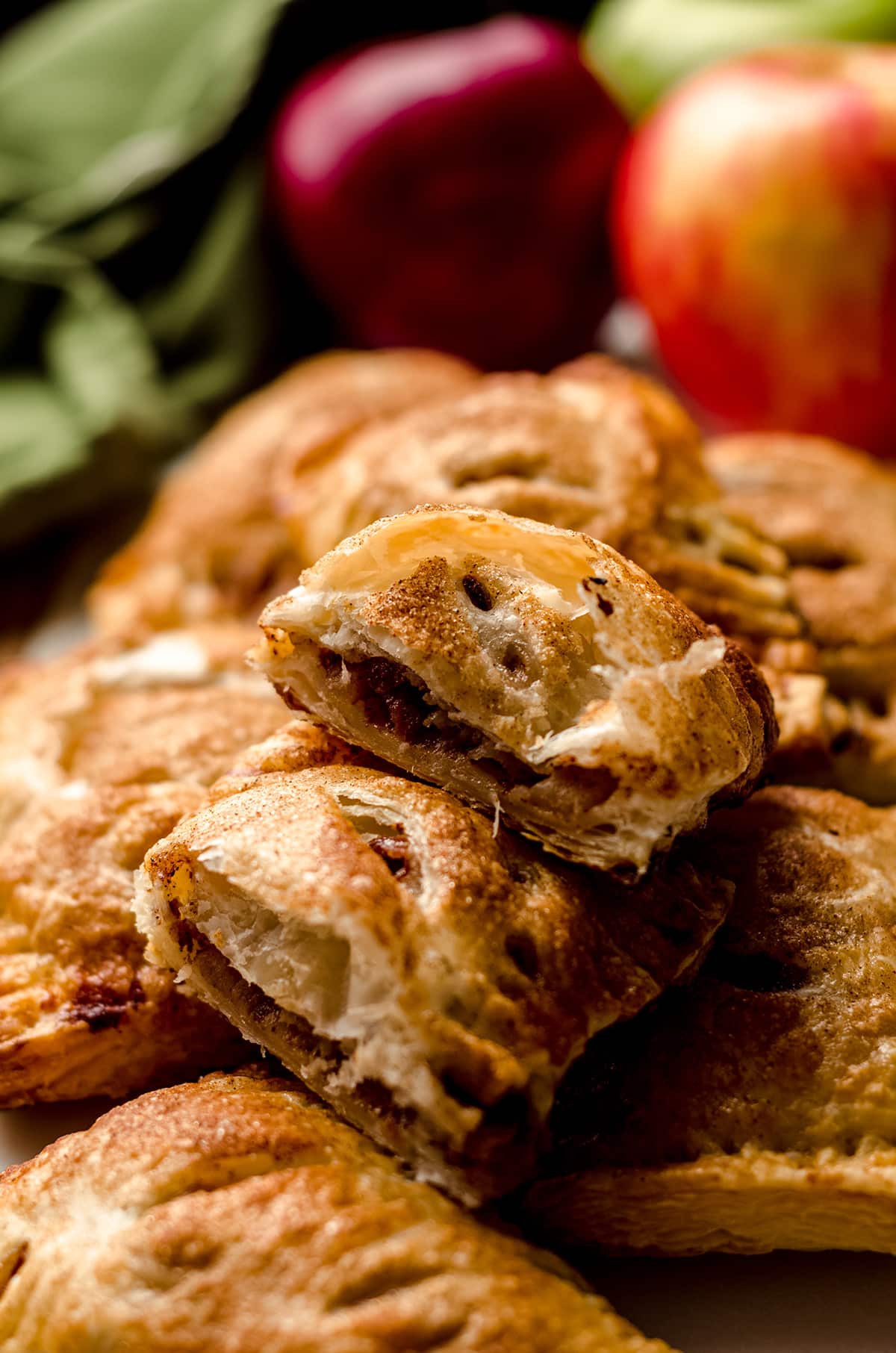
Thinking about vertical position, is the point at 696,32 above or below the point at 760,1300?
above

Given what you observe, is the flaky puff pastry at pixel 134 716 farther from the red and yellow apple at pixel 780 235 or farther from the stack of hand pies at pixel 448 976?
the red and yellow apple at pixel 780 235

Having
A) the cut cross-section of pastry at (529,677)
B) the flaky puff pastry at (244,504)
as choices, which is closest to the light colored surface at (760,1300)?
the cut cross-section of pastry at (529,677)

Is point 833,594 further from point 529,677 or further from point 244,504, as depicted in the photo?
point 244,504

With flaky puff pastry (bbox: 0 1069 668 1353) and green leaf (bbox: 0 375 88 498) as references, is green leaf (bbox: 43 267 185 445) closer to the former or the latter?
green leaf (bbox: 0 375 88 498)

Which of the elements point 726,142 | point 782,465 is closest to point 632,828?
point 782,465

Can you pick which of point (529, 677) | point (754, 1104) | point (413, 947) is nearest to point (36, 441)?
point (529, 677)

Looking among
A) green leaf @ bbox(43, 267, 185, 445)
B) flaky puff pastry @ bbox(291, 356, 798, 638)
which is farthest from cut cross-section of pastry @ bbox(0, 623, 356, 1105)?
green leaf @ bbox(43, 267, 185, 445)

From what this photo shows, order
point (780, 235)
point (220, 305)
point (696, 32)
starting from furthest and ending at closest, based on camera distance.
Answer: point (696, 32), point (220, 305), point (780, 235)
